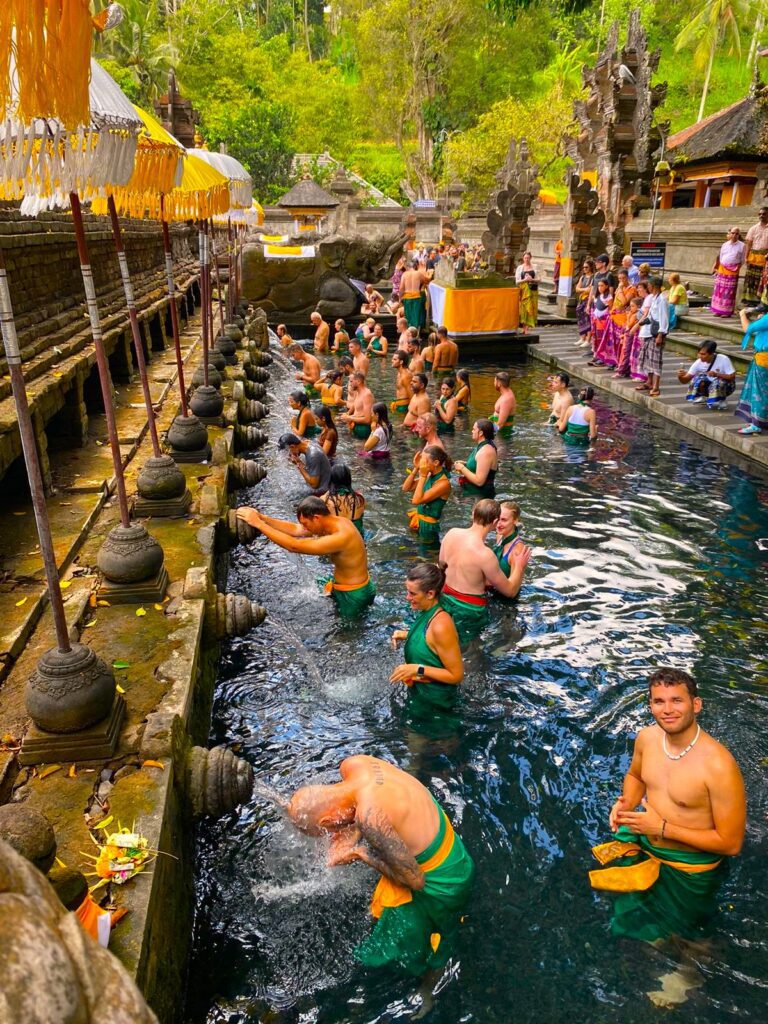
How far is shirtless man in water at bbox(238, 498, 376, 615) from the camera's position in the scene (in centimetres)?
666

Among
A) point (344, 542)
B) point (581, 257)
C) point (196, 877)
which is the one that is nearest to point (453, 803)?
point (196, 877)

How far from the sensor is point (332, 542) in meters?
6.81

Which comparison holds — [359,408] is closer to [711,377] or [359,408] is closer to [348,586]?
[711,377]

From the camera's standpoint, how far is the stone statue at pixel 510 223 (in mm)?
27062

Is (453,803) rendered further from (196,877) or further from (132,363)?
(132,363)

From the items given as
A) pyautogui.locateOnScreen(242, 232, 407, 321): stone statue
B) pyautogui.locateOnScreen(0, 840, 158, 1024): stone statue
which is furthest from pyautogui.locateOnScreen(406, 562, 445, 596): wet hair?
pyautogui.locateOnScreen(242, 232, 407, 321): stone statue

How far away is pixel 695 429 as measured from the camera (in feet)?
43.3

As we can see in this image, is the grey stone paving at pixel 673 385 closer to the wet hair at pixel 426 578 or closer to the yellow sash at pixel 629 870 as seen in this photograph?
the wet hair at pixel 426 578

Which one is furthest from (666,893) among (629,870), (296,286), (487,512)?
(296,286)

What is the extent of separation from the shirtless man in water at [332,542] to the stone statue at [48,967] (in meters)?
5.30

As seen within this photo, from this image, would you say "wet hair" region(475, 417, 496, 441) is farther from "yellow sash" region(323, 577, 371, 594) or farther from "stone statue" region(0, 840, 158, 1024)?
"stone statue" region(0, 840, 158, 1024)

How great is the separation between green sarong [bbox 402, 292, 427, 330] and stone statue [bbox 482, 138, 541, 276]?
6.03 metres

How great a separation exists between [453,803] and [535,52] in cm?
5389

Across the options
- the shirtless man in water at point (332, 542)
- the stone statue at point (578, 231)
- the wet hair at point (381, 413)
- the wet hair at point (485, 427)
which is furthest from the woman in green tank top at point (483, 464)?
the stone statue at point (578, 231)
